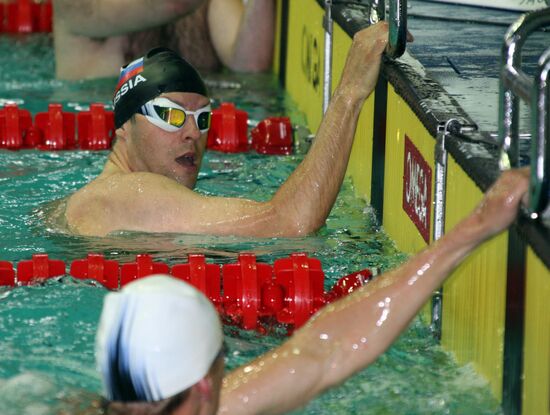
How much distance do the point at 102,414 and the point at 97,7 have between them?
3.86m

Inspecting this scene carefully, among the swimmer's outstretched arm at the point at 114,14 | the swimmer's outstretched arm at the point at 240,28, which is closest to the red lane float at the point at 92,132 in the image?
the swimmer's outstretched arm at the point at 114,14

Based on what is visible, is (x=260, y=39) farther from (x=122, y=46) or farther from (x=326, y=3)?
(x=326, y=3)

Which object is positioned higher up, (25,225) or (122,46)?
(122,46)

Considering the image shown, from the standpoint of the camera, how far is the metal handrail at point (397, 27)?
2969mm

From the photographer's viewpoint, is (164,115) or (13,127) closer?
(164,115)

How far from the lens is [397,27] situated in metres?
3.05

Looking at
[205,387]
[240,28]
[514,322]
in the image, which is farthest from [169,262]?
[240,28]

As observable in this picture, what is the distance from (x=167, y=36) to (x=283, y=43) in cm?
54

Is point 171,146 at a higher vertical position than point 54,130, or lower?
higher

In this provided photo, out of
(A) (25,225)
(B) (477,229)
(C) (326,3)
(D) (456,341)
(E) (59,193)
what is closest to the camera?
(B) (477,229)

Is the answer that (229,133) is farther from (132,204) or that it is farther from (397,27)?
(397,27)

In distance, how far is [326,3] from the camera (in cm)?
455

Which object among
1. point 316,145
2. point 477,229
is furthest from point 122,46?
point 477,229

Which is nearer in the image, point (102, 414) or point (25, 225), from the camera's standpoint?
point (102, 414)
